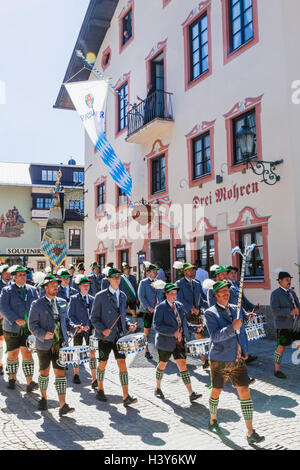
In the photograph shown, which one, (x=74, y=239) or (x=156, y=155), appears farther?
(x=74, y=239)

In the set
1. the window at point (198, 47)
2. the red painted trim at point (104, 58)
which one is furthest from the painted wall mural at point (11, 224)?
the window at point (198, 47)

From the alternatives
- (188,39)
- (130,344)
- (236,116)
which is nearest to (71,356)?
(130,344)

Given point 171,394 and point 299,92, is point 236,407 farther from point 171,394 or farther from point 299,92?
point 299,92

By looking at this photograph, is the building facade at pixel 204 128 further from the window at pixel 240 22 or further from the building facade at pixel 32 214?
the building facade at pixel 32 214

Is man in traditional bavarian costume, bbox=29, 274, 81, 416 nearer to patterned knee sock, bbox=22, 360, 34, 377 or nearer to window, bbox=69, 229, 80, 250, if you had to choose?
patterned knee sock, bbox=22, 360, 34, 377

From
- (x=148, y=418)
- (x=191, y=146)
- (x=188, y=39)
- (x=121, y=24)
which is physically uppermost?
(x=121, y=24)

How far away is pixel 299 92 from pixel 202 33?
16.3ft

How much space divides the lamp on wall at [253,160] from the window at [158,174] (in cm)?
548

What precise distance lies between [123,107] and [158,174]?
4909mm

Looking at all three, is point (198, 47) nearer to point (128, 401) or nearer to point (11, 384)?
point (11, 384)

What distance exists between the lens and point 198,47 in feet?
48.0

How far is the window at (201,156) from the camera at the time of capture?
Answer: 14.1 m

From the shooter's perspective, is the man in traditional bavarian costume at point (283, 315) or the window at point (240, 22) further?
the window at point (240, 22)

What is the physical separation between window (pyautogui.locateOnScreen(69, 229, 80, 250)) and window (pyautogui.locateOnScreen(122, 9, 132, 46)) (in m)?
23.2
